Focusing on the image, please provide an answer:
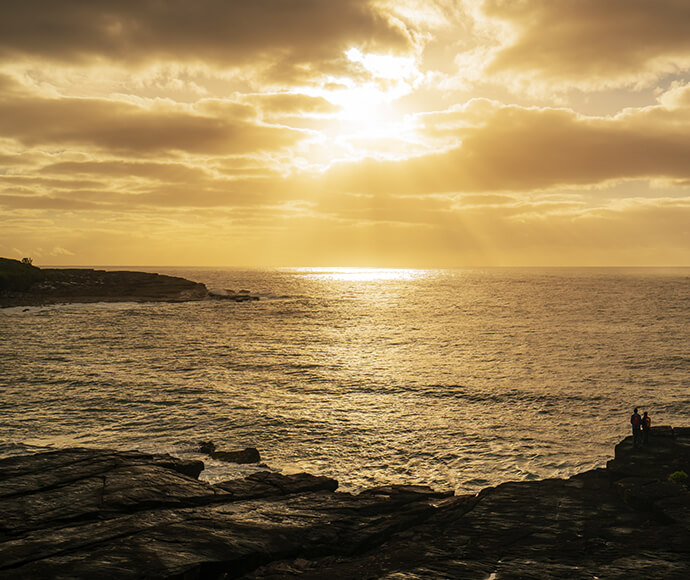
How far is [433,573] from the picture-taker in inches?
570

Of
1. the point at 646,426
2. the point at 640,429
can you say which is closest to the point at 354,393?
the point at 640,429

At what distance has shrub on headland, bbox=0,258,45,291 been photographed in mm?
116750

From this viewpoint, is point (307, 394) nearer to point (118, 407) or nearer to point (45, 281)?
point (118, 407)

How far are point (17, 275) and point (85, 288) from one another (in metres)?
16.0

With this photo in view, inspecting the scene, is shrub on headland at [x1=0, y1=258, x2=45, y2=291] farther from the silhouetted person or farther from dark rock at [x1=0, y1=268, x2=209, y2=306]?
the silhouetted person

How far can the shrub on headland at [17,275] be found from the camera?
116750 millimetres

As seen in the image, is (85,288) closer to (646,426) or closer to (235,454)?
(235,454)

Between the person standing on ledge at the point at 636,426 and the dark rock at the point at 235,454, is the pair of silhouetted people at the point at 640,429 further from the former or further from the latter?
the dark rock at the point at 235,454

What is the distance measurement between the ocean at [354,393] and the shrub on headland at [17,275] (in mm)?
38304

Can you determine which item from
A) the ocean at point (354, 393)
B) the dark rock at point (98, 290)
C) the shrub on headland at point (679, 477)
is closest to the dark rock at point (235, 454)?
the ocean at point (354, 393)

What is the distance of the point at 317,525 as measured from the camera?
17.3m

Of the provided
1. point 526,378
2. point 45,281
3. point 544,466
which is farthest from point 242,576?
point 45,281

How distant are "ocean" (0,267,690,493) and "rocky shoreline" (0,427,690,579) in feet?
16.6

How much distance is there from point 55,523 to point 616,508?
21334 mm
